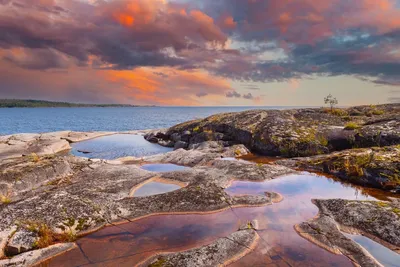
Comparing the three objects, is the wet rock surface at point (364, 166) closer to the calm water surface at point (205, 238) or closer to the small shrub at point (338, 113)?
the calm water surface at point (205, 238)

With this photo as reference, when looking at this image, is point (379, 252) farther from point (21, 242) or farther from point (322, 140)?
point (322, 140)

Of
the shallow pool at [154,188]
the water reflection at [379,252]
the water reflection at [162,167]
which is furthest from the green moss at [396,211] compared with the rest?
the water reflection at [162,167]

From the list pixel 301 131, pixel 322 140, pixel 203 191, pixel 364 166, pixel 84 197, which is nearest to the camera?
pixel 84 197

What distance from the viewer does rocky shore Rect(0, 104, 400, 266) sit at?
9562mm

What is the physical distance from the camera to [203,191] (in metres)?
14.5

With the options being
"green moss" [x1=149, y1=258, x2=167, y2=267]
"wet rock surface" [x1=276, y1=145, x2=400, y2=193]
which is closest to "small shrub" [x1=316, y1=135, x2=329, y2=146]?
"wet rock surface" [x1=276, y1=145, x2=400, y2=193]

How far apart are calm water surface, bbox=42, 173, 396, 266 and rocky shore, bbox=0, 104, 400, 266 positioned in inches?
20.7

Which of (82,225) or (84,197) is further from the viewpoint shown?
(84,197)

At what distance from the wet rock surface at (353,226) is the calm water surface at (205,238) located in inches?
18.8

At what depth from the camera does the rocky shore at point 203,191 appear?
31.4ft

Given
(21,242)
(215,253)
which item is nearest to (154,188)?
(21,242)

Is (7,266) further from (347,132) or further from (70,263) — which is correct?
(347,132)

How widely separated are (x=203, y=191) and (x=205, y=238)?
449 cm

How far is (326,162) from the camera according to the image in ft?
68.6
